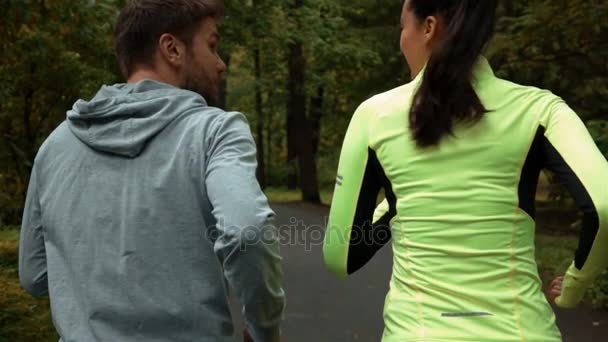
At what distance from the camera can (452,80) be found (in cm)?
238

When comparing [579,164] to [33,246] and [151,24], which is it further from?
[33,246]

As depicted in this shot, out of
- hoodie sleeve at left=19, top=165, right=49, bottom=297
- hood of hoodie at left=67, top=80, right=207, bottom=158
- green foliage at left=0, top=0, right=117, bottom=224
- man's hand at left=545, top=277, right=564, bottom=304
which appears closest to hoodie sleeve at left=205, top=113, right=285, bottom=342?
hood of hoodie at left=67, top=80, right=207, bottom=158

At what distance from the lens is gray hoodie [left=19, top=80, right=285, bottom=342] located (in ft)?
6.75

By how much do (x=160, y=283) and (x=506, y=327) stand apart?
83 cm

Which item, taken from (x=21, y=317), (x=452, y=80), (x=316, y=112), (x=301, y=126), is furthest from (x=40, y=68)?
(x=316, y=112)

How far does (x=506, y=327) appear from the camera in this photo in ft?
7.40

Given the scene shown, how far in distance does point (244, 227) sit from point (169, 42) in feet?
1.84

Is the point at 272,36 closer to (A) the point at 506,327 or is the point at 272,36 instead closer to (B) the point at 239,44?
(B) the point at 239,44

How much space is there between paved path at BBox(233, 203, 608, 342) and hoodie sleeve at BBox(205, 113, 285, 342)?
6.74 m

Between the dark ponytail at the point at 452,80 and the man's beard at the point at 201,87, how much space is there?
20.1 inches

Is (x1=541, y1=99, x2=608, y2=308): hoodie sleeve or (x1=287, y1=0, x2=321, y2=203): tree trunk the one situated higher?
(x1=541, y1=99, x2=608, y2=308): hoodie sleeve

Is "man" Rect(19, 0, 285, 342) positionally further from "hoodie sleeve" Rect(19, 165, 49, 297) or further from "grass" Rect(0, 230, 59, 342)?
"grass" Rect(0, 230, 59, 342)

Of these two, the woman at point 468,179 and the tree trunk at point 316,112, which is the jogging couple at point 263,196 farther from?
the tree trunk at point 316,112

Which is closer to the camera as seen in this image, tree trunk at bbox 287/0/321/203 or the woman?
the woman
